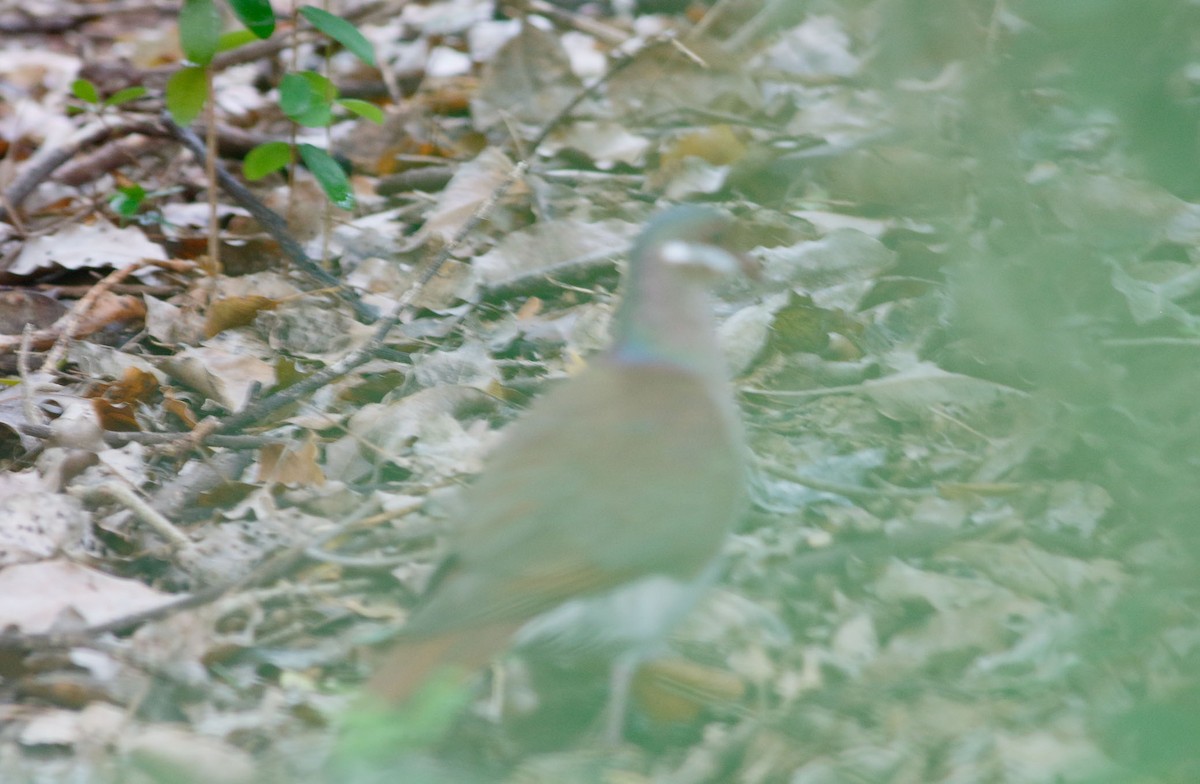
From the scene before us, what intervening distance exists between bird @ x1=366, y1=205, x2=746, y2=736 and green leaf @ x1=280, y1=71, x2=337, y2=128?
1822 mm

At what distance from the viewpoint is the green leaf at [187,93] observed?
4262 millimetres

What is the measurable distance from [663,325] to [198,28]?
2009 millimetres

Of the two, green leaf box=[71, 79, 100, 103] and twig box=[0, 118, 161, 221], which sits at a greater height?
green leaf box=[71, 79, 100, 103]

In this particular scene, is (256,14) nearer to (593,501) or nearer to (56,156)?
(56,156)

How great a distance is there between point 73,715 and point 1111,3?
2.33 meters

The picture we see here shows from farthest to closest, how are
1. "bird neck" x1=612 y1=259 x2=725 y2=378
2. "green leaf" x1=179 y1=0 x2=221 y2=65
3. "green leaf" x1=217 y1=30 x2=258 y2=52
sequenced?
"green leaf" x1=217 y1=30 x2=258 y2=52 → "green leaf" x1=179 y1=0 x2=221 y2=65 → "bird neck" x1=612 y1=259 x2=725 y2=378

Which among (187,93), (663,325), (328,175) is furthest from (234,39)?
(663,325)

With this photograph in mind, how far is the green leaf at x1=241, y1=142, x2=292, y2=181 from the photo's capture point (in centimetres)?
454

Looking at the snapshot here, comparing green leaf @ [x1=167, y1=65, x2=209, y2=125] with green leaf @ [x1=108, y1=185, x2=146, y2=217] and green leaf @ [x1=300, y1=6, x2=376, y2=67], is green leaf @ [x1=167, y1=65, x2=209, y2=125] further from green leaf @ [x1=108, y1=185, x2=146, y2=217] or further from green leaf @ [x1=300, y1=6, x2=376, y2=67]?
green leaf @ [x1=108, y1=185, x2=146, y2=217]

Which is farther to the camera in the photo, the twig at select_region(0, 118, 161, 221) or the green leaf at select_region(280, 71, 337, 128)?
the twig at select_region(0, 118, 161, 221)

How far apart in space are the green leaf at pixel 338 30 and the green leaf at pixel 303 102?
7.0 inches

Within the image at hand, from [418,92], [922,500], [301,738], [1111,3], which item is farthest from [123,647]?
[418,92]

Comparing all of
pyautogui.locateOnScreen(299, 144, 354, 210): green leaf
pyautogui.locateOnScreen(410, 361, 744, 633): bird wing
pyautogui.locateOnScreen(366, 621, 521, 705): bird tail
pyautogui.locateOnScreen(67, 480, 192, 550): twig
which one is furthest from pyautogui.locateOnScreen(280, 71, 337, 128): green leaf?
pyautogui.locateOnScreen(366, 621, 521, 705): bird tail

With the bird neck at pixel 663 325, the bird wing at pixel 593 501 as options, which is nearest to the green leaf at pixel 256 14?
the bird neck at pixel 663 325
